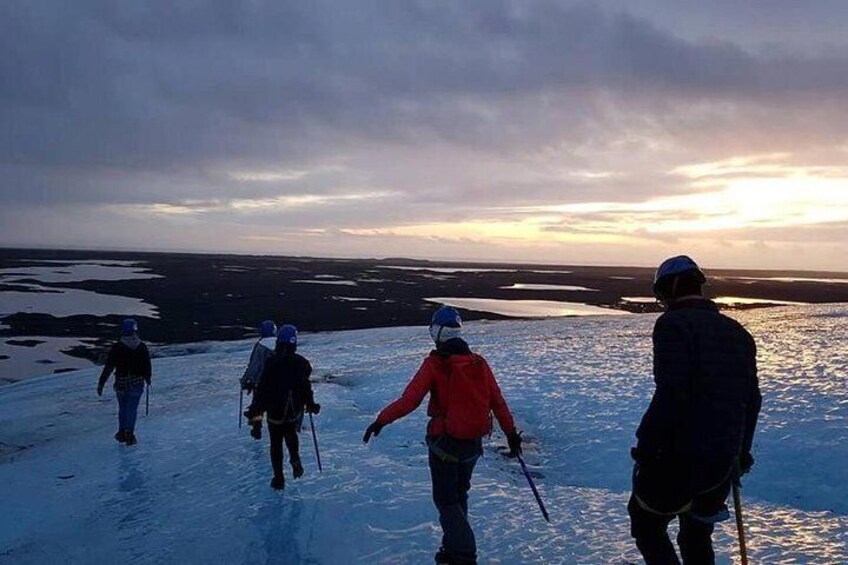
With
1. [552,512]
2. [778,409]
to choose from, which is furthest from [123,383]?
[778,409]

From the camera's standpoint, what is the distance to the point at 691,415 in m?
4.08

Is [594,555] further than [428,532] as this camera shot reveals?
No

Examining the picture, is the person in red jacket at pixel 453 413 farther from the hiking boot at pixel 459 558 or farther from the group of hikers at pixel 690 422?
the group of hikers at pixel 690 422

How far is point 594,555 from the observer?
6680 millimetres

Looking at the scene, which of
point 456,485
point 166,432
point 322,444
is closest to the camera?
point 456,485

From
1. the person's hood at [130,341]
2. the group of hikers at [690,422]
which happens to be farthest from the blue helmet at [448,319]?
the person's hood at [130,341]

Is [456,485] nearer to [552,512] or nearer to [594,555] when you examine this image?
[594,555]

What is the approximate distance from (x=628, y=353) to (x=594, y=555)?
1381 cm

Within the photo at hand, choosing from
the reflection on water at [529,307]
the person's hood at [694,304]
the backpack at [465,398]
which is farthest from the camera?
the reflection on water at [529,307]

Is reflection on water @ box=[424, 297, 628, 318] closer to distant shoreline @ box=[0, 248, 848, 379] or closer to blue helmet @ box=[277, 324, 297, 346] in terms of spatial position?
distant shoreline @ box=[0, 248, 848, 379]

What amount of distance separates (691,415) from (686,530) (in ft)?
3.28

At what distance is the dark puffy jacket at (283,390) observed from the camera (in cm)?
874

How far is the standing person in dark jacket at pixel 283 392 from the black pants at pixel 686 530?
530 cm

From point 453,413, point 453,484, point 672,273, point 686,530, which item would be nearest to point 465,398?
point 453,413
